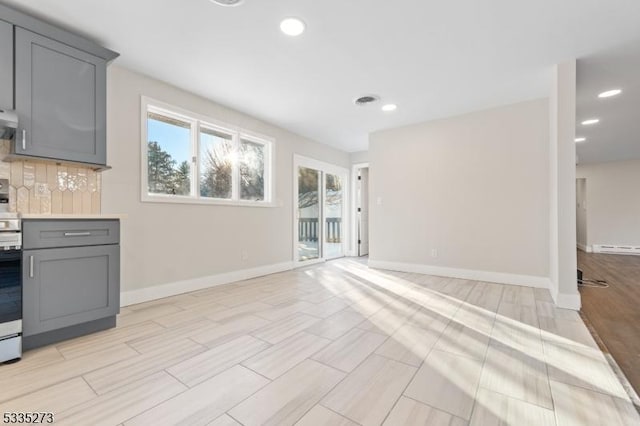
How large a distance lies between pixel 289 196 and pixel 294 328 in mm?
2912

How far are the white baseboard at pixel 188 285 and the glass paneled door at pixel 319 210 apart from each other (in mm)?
915

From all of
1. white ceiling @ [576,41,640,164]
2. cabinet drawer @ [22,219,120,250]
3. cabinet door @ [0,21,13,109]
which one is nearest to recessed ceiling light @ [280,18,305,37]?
cabinet door @ [0,21,13,109]

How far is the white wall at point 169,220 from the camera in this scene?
2820 millimetres

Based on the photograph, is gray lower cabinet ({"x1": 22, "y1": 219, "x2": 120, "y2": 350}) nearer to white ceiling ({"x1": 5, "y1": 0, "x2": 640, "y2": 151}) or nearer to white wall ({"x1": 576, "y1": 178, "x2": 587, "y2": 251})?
white ceiling ({"x1": 5, "y1": 0, "x2": 640, "y2": 151})

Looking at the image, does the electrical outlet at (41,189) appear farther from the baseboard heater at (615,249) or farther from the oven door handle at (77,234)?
the baseboard heater at (615,249)

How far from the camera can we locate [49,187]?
2352 millimetres

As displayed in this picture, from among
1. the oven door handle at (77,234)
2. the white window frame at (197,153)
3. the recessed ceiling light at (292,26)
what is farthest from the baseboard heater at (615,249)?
the oven door handle at (77,234)

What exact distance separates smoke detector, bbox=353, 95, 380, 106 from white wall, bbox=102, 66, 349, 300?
60.4 inches

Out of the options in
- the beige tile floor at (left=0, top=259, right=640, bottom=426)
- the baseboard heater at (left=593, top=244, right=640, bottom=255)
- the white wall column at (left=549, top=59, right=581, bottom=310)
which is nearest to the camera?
the beige tile floor at (left=0, top=259, right=640, bottom=426)

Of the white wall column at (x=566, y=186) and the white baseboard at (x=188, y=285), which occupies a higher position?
the white wall column at (x=566, y=186)

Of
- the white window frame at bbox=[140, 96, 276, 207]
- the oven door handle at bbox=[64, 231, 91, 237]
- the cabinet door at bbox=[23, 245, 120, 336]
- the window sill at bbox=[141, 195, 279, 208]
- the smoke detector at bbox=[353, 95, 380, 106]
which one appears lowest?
the cabinet door at bbox=[23, 245, 120, 336]

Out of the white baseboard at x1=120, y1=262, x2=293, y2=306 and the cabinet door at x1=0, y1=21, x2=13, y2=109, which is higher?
the cabinet door at x1=0, y1=21, x2=13, y2=109

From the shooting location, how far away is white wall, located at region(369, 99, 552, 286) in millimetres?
3650

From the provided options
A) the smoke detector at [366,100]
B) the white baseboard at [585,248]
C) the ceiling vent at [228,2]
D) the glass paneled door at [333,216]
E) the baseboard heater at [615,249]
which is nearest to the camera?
the ceiling vent at [228,2]
